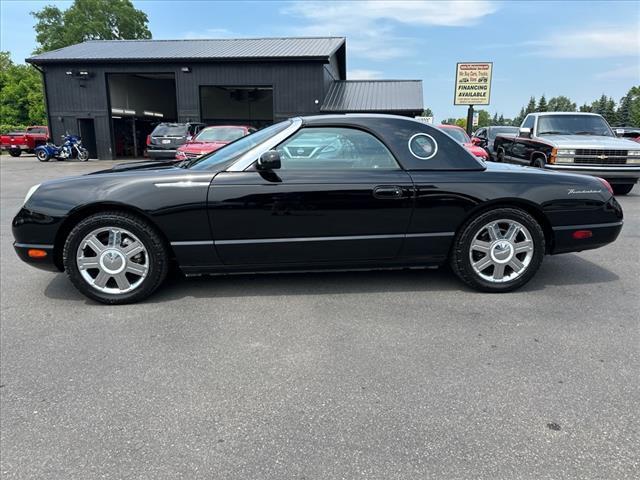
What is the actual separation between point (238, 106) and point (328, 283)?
107 ft

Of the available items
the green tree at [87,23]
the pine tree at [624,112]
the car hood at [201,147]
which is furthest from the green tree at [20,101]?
the pine tree at [624,112]

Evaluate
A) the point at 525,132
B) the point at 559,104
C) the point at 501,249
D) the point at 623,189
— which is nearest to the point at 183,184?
the point at 501,249

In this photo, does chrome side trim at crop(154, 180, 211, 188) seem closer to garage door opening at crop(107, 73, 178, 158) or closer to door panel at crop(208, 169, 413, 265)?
door panel at crop(208, 169, 413, 265)

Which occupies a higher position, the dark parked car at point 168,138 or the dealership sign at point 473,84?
the dealership sign at point 473,84

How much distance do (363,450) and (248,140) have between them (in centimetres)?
279

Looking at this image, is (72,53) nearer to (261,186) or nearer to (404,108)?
(404,108)

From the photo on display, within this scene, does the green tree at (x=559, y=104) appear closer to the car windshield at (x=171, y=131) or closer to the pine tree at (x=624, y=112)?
the pine tree at (x=624, y=112)

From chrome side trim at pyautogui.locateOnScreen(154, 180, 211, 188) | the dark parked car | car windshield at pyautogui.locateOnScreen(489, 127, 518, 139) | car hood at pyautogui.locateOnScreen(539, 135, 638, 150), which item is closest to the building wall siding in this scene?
the dark parked car

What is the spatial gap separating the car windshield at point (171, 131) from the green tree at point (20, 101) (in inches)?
1462

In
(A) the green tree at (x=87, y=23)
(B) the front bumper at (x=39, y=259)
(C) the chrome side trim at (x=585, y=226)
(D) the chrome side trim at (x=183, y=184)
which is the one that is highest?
(A) the green tree at (x=87, y=23)

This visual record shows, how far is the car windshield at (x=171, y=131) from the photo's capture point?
19000 mm

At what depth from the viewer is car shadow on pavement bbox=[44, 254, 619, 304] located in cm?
402

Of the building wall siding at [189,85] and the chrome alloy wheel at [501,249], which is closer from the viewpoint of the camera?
the chrome alloy wheel at [501,249]

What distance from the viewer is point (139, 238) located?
12.0 ft
